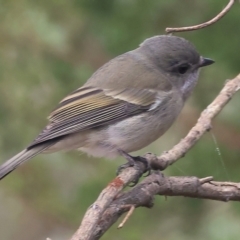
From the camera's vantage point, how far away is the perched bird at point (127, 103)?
12.5 ft

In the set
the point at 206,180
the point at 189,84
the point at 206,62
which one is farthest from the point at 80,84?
the point at 206,180

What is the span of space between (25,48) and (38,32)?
28cm

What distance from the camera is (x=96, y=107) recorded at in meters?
3.99

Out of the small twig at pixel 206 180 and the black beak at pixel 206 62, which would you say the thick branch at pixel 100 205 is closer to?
the small twig at pixel 206 180

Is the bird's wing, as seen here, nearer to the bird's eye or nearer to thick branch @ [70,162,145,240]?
the bird's eye

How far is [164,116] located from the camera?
396 cm

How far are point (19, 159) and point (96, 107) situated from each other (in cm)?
73

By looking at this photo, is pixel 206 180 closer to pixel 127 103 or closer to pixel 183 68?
pixel 127 103

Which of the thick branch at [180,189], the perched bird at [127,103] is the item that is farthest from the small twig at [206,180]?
the perched bird at [127,103]

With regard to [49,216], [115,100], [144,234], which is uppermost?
[115,100]

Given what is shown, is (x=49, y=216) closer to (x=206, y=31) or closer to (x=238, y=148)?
(x=238, y=148)

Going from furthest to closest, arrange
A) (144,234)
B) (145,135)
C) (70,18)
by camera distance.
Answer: (70,18) → (144,234) → (145,135)

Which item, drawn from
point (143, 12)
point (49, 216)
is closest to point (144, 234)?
point (49, 216)

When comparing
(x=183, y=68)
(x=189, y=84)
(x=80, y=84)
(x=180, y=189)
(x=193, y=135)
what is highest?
(x=80, y=84)
